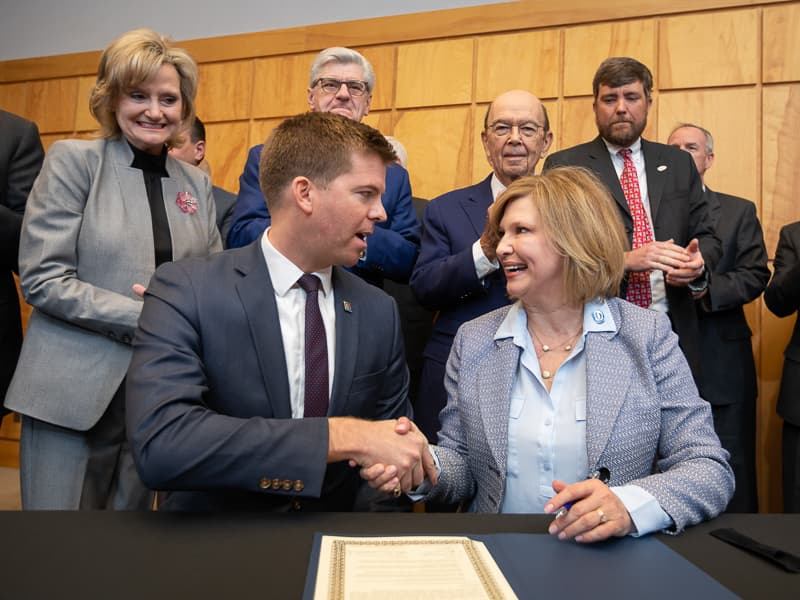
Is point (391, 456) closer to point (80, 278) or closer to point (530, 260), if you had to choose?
point (530, 260)

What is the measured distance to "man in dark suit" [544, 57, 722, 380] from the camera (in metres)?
2.57

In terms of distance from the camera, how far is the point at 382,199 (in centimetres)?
275

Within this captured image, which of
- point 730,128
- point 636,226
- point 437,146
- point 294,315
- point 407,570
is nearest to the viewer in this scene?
point 407,570

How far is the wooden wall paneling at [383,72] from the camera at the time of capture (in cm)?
547

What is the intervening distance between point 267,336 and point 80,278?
873 millimetres

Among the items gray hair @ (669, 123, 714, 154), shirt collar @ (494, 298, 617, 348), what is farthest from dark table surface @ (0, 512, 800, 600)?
gray hair @ (669, 123, 714, 154)

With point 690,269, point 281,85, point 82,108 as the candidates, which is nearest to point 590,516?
point 690,269

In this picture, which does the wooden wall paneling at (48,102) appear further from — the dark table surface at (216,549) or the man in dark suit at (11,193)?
Result: the dark table surface at (216,549)

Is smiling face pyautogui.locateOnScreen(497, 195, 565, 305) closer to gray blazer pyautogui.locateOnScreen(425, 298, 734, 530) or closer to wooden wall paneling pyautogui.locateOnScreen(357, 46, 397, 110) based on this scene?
gray blazer pyautogui.locateOnScreen(425, 298, 734, 530)

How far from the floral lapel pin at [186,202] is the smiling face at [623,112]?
1.77 metres

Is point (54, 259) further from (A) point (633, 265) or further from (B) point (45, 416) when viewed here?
(A) point (633, 265)

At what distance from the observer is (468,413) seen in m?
1.84

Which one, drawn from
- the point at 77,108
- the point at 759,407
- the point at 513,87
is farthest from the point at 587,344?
the point at 77,108

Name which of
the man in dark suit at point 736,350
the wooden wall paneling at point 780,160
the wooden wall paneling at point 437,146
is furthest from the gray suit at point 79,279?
the wooden wall paneling at point 780,160
